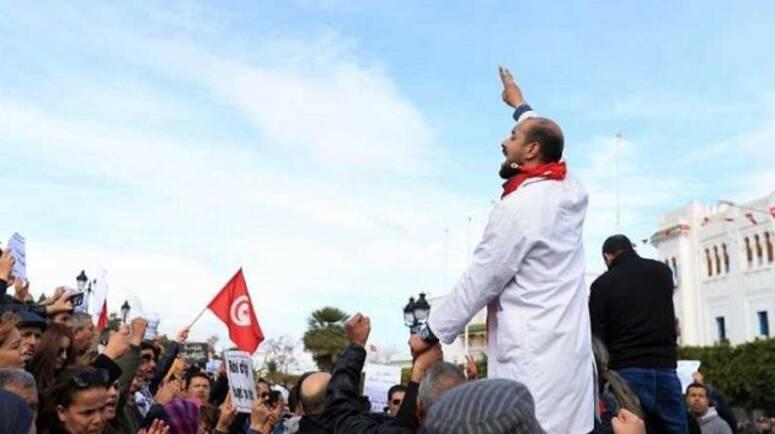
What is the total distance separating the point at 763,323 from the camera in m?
57.4

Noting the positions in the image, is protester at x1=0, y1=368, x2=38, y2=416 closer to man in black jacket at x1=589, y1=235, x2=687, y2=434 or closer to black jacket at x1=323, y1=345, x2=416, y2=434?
black jacket at x1=323, y1=345, x2=416, y2=434

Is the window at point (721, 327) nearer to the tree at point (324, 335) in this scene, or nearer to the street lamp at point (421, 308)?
the tree at point (324, 335)

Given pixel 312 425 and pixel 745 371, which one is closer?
pixel 312 425

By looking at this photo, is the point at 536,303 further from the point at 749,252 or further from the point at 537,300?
the point at 749,252

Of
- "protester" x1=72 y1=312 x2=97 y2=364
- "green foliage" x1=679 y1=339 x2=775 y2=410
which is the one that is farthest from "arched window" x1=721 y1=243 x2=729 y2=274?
"protester" x1=72 y1=312 x2=97 y2=364

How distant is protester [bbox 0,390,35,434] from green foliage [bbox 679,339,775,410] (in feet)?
155

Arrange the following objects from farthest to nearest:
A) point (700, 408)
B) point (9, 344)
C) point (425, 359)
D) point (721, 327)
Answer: point (721, 327), point (700, 408), point (9, 344), point (425, 359)

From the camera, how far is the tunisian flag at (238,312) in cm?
1418

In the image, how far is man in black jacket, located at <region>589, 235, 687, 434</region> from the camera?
A: 5.76m

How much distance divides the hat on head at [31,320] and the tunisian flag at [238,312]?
322 inches

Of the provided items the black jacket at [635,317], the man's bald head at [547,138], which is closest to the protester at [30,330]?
the man's bald head at [547,138]

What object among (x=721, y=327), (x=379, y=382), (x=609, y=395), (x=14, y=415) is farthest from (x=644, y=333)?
(x=721, y=327)

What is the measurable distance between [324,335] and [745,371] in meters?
23.9

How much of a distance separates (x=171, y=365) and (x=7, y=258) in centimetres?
283
